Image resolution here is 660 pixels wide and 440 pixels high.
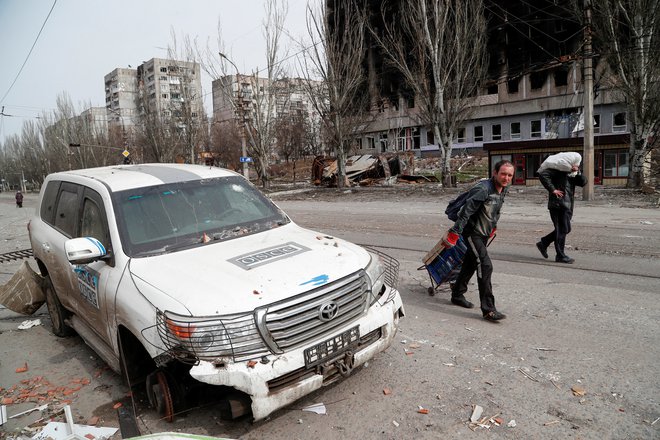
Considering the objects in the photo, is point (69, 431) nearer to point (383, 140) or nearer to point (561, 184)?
point (561, 184)

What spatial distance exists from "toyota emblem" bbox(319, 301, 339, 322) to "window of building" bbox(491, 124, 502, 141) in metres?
52.5

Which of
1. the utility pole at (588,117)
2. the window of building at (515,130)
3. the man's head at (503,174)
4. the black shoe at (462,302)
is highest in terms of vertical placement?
the window of building at (515,130)

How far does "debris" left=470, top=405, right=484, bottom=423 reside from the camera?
10.5 feet

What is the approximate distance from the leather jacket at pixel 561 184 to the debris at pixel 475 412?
519 cm

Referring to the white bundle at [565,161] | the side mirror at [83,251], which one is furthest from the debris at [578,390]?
the white bundle at [565,161]

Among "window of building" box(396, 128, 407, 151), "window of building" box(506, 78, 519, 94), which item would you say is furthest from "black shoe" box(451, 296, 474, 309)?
"window of building" box(396, 128, 407, 151)

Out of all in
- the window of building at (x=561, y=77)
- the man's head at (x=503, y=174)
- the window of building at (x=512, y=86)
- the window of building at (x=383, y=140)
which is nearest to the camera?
the man's head at (x=503, y=174)

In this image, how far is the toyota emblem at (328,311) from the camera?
10.2ft

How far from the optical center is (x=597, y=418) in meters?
3.13

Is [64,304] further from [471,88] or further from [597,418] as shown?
[471,88]

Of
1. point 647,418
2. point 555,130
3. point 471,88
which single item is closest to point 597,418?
point 647,418

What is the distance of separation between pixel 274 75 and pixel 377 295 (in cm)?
3385

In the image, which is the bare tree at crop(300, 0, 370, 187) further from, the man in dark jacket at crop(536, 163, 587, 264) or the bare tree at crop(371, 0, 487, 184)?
the man in dark jacket at crop(536, 163, 587, 264)

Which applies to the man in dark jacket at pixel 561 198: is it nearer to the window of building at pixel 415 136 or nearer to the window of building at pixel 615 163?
the window of building at pixel 615 163
